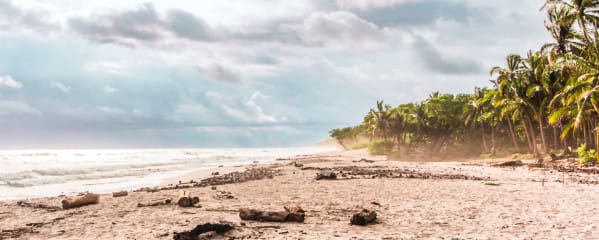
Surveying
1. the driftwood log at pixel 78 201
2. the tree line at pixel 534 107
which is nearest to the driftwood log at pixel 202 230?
the driftwood log at pixel 78 201

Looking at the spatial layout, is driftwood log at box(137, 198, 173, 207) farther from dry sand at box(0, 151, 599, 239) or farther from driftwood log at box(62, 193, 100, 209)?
driftwood log at box(62, 193, 100, 209)

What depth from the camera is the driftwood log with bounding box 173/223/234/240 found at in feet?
28.1

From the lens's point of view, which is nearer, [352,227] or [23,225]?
[352,227]

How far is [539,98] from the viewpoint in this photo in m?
41.9

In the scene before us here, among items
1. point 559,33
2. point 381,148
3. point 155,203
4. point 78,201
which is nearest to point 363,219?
Result: point 155,203

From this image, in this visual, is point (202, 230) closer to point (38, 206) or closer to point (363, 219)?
point (363, 219)

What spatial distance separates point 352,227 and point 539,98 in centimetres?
4000

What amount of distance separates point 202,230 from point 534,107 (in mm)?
42709

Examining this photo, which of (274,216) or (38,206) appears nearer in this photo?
(274,216)

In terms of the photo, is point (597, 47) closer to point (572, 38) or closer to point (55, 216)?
point (572, 38)

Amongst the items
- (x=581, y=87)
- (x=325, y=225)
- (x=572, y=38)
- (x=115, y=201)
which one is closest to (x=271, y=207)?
(x=325, y=225)

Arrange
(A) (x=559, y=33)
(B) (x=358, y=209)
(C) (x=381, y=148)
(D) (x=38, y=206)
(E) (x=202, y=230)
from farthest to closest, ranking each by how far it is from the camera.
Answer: (C) (x=381, y=148) < (A) (x=559, y=33) < (D) (x=38, y=206) < (B) (x=358, y=209) < (E) (x=202, y=230)

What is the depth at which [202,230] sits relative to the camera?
8.90m

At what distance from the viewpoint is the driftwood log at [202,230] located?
8.57 metres
